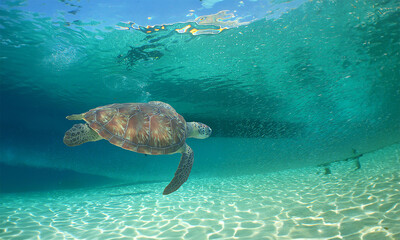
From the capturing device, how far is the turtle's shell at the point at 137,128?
14.7ft

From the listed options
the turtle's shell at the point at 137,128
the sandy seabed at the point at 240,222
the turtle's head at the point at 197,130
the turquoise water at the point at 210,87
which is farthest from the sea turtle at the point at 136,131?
the turquoise water at the point at 210,87

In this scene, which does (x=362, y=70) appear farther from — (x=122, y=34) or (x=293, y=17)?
(x=122, y=34)

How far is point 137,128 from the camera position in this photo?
4676 mm

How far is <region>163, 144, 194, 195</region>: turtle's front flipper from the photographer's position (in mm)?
4703

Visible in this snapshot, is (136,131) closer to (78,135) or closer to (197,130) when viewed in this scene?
(78,135)

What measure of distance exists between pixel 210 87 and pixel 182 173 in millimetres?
10091

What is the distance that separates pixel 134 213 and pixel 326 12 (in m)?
11.5

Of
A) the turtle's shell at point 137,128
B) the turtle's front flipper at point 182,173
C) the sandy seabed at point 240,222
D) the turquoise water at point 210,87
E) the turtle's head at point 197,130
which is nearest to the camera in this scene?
the sandy seabed at point 240,222

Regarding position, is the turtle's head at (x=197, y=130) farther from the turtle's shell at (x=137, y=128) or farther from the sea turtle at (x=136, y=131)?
the turtle's shell at (x=137, y=128)

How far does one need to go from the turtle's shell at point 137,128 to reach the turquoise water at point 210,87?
2206 mm

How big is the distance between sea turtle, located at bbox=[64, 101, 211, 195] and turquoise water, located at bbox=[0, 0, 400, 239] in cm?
209

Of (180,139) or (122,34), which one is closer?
(180,139)

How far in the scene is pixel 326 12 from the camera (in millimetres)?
8125

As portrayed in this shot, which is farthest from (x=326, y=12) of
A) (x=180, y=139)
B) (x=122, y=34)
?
(x=122, y=34)
